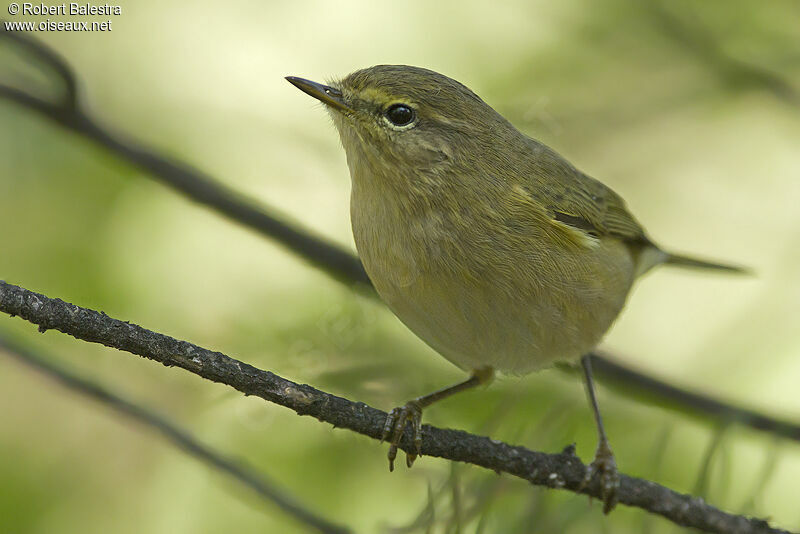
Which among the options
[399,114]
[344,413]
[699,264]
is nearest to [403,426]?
[344,413]

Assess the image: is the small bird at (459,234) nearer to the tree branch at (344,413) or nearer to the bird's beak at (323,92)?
the bird's beak at (323,92)

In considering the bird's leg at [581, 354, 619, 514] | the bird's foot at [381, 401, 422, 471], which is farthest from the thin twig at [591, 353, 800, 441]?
the bird's foot at [381, 401, 422, 471]

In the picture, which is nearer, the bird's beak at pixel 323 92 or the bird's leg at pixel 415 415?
the bird's leg at pixel 415 415

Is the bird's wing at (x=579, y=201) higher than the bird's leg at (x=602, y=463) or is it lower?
higher

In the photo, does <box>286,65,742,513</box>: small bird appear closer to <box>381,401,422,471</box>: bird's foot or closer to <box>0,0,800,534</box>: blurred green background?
<box>381,401,422,471</box>: bird's foot

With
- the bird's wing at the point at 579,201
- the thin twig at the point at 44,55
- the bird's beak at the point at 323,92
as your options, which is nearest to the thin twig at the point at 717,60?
the bird's wing at the point at 579,201

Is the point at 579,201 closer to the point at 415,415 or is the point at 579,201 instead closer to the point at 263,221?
the point at 415,415
